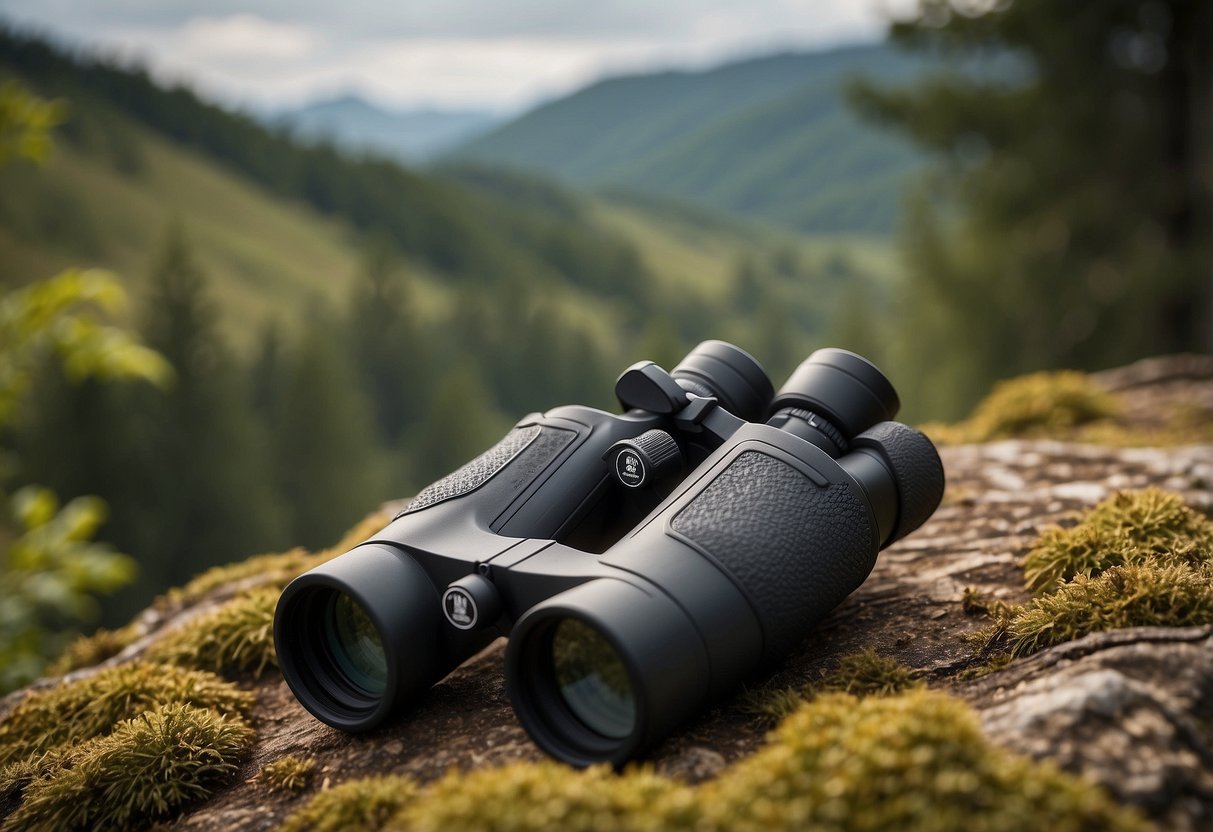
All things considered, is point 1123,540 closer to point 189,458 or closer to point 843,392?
point 843,392

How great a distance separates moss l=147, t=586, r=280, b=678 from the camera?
12.3 feet

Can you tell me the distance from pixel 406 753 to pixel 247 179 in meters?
102

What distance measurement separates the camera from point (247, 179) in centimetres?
9619

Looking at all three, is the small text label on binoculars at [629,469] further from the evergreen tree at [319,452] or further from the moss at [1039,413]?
the evergreen tree at [319,452]

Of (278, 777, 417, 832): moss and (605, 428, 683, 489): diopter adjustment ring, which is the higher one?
(605, 428, 683, 489): diopter adjustment ring

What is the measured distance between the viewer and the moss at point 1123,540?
3.25m

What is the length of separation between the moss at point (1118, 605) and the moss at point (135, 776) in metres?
2.50

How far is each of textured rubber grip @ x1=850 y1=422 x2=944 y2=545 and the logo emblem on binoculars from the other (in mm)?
1545

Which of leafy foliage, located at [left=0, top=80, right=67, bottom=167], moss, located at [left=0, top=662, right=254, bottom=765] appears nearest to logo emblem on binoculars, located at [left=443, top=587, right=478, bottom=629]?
moss, located at [left=0, top=662, right=254, bottom=765]

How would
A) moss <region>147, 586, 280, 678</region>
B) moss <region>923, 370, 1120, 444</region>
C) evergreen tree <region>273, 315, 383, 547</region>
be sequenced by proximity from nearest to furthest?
moss <region>147, 586, 280, 678</region> < moss <region>923, 370, 1120, 444</region> < evergreen tree <region>273, 315, 383, 547</region>

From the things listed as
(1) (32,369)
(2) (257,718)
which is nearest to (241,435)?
(1) (32,369)

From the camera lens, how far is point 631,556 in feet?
9.06

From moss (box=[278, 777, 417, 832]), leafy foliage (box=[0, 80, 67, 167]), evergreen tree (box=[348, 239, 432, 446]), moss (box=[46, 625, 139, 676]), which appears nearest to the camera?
moss (box=[278, 777, 417, 832])

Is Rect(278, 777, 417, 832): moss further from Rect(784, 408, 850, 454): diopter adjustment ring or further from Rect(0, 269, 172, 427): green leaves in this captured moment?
Rect(0, 269, 172, 427): green leaves
